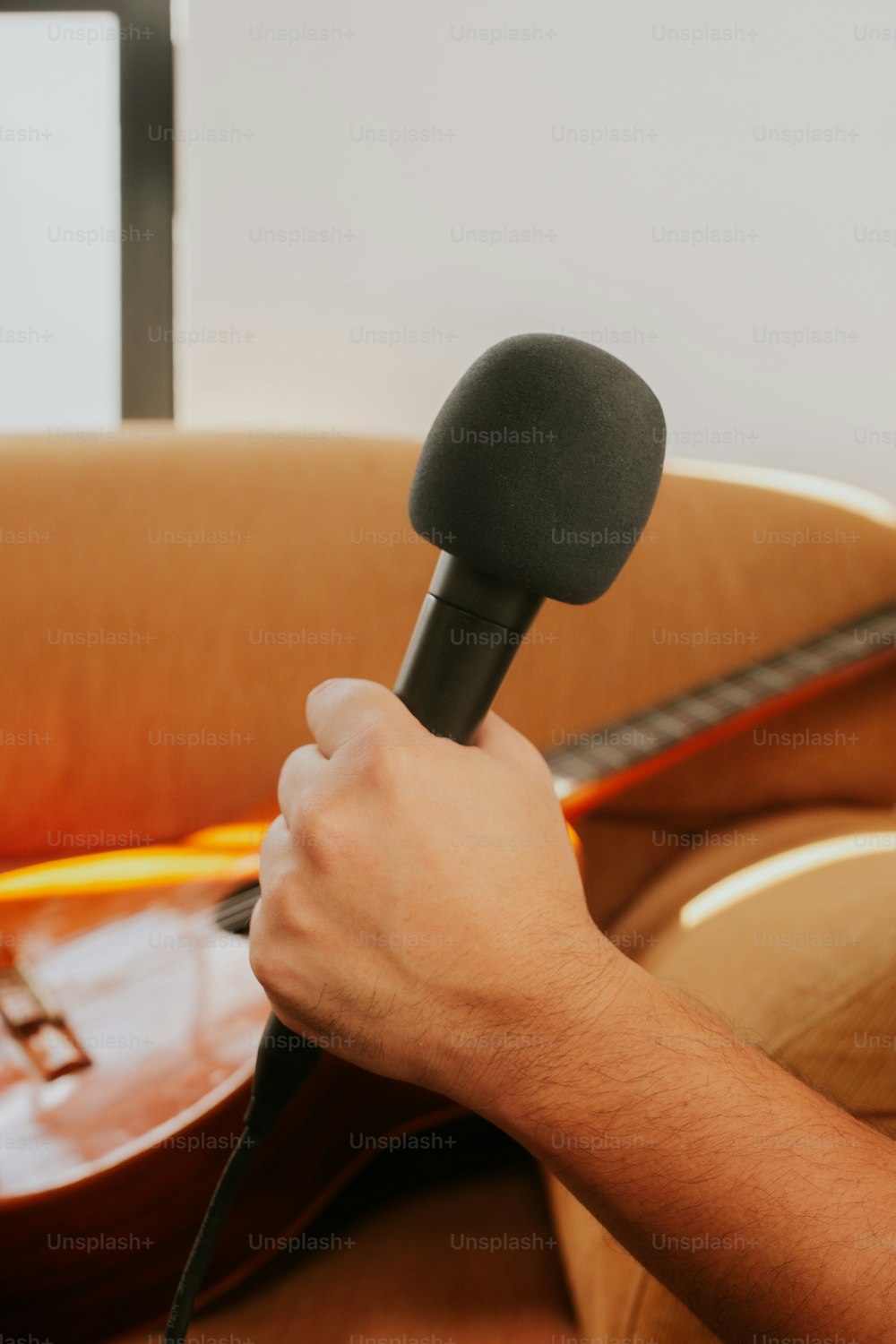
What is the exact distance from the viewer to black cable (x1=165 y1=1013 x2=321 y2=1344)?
441 mm

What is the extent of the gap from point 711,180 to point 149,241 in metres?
0.93

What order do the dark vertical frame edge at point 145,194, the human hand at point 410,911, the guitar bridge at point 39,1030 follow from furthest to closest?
the dark vertical frame edge at point 145,194
the guitar bridge at point 39,1030
the human hand at point 410,911

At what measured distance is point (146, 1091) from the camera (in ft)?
2.17

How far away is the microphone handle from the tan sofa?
2.08ft

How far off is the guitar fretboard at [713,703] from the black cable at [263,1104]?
526mm

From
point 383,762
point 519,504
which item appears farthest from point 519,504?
point 383,762

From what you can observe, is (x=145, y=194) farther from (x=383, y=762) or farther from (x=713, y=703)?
(x=383, y=762)

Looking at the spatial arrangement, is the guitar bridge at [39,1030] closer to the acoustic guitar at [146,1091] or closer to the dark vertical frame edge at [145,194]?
the acoustic guitar at [146,1091]

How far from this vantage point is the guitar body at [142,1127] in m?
0.61

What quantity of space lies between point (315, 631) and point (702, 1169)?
31.5 inches

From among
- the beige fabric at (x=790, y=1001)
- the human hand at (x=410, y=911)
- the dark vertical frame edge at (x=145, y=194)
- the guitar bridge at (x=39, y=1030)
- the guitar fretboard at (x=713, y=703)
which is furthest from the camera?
the dark vertical frame edge at (x=145, y=194)

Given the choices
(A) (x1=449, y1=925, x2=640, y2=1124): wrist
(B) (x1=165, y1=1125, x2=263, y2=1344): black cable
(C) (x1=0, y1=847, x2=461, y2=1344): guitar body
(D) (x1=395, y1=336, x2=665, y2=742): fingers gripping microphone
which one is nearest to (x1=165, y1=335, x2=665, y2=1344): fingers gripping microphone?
(D) (x1=395, y1=336, x2=665, y2=742): fingers gripping microphone

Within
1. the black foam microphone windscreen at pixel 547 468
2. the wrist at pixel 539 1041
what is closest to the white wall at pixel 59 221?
the black foam microphone windscreen at pixel 547 468

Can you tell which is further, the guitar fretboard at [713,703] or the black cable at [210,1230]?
the guitar fretboard at [713,703]
